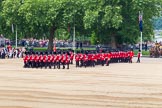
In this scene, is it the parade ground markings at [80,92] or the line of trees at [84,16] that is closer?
the parade ground markings at [80,92]

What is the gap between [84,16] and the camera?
6341 cm

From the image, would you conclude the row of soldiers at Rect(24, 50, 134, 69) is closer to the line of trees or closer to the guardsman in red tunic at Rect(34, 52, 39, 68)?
the guardsman in red tunic at Rect(34, 52, 39, 68)

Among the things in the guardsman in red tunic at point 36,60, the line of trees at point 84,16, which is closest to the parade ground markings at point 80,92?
the guardsman in red tunic at point 36,60

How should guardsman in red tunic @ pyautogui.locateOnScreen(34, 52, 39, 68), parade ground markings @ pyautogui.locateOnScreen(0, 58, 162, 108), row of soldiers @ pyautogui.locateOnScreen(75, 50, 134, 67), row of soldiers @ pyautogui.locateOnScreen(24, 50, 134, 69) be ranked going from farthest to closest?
row of soldiers @ pyautogui.locateOnScreen(75, 50, 134, 67), guardsman in red tunic @ pyautogui.locateOnScreen(34, 52, 39, 68), row of soldiers @ pyautogui.locateOnScreen(24, 50, 134, 69), parade ground markings @ pyautogui.locateOnScreen(0, 58, 162, 108)

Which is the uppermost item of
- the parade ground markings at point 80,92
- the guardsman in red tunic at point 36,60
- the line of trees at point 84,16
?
the line of trees at point 84,16

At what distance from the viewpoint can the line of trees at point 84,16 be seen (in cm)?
6227

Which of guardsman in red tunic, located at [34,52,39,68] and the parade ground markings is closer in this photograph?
the parade ground markings

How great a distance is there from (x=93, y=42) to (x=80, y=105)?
65796mm

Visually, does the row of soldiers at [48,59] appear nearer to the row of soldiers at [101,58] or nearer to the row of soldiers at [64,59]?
the row of soldiers at [64,59]

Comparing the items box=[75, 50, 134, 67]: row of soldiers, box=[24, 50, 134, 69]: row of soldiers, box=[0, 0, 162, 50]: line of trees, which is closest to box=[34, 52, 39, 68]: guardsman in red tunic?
box=[24, 50, 134, 69]: row of soldiers

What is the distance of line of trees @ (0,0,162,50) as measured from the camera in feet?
204

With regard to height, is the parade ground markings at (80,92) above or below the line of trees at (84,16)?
below

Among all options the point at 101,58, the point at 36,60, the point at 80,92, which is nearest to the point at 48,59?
the point at 36,60

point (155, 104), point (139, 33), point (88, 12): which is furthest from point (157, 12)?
point (155, 104)
